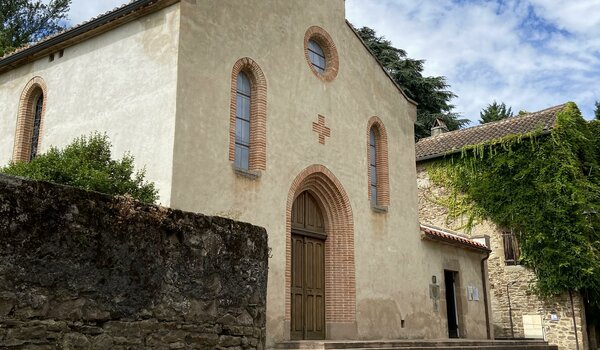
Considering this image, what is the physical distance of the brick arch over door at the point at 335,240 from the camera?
13617 millimetres

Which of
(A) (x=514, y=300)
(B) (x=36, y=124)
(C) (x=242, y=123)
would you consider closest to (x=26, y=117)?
(B) (x=36, y=124)

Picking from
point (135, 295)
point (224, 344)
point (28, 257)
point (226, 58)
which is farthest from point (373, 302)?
point (28, 257)

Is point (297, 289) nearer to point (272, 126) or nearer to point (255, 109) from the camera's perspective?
point (272, 126)

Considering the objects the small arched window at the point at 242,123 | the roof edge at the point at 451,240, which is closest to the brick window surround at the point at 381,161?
the roof edge at the point at 451,240

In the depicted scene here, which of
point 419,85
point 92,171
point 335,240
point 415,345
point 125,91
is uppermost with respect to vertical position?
point 419,85

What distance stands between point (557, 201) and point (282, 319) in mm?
12905

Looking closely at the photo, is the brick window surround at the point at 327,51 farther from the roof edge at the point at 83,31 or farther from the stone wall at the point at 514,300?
the stone wall at the point at 514,300

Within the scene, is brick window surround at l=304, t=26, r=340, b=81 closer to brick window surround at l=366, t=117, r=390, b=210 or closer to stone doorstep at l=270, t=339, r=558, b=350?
brick window surround at l=366, t=117, r=390, b=210

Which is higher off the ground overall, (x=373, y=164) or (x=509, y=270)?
(x=373, y=164)

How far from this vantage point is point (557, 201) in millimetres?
20578

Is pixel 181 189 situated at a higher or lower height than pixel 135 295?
higher

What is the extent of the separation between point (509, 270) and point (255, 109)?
13.8 meters

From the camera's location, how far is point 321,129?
553 inches

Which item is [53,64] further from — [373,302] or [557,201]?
[557,201]
